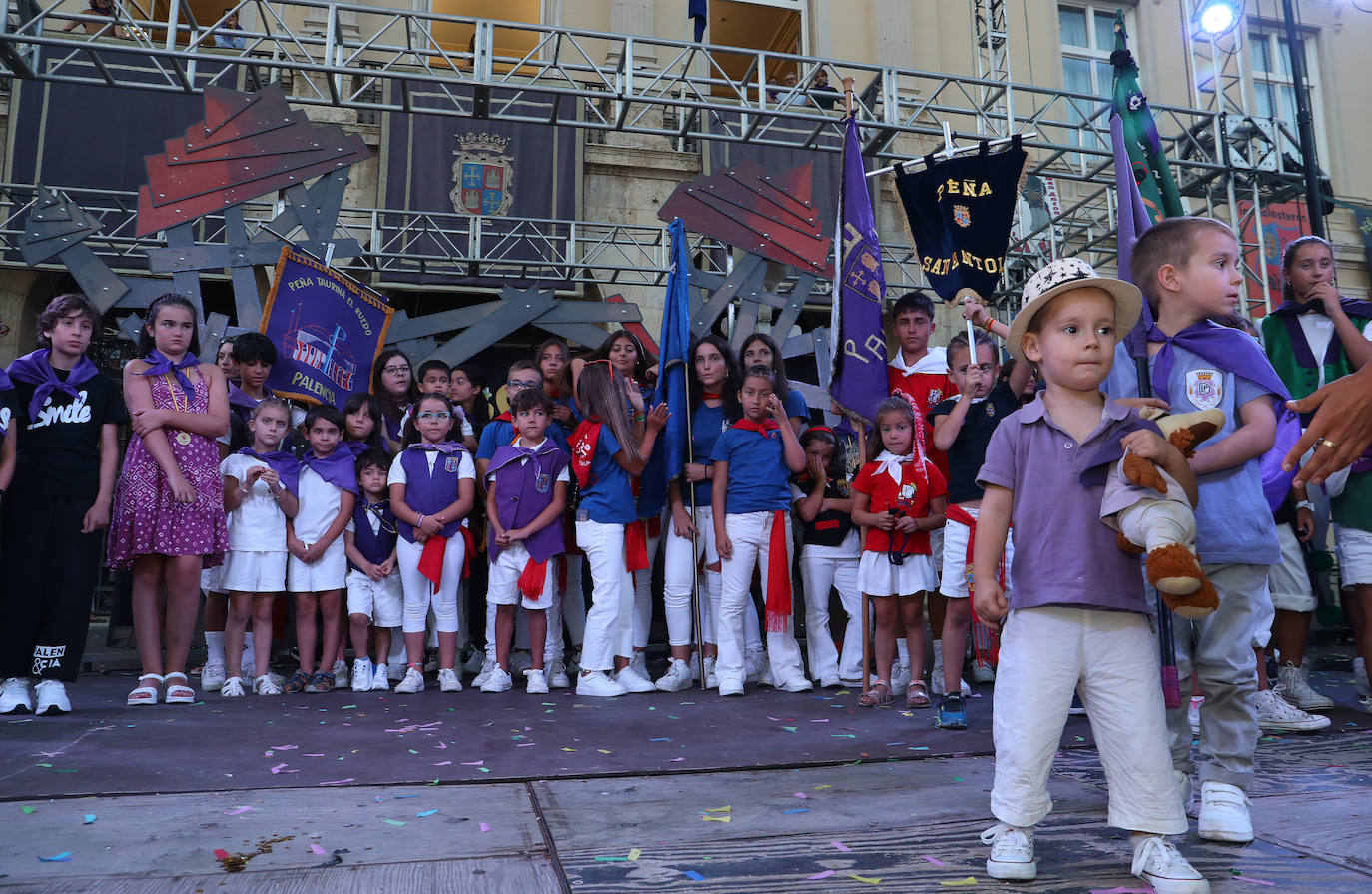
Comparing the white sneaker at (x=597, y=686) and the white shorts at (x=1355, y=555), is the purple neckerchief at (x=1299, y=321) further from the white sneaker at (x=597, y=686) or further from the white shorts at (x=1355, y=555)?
the white sneaker at (x=597, y=686)

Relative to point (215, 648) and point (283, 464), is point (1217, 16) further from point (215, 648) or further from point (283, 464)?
point (215, 648)

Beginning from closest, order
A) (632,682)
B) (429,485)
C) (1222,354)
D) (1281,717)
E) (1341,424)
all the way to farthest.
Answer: (1341,424) < (1222,354) < (1281,717) < (632,682) < (429,485)

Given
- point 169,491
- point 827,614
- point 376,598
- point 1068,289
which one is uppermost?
point 1068,289

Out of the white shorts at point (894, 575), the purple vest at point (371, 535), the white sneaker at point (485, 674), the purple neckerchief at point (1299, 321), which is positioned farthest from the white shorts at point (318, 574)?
the purple neckerchief at point (1299, 321)

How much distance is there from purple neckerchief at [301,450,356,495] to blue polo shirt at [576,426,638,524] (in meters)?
1.19

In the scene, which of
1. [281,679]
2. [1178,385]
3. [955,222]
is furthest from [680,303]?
[1178,385]

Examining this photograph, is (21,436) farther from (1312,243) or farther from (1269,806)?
(1312,243)

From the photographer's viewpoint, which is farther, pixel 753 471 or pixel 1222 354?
pixel 753 471

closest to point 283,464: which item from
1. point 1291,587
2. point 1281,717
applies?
point 1281,717

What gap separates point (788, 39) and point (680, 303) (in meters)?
11.3

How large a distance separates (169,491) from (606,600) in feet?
6.58

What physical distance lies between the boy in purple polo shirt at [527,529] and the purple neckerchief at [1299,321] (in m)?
3.29

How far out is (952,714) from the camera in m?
3.60

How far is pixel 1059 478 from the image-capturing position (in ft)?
7.03
